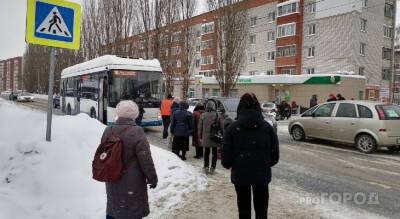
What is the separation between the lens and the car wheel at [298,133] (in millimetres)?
14391

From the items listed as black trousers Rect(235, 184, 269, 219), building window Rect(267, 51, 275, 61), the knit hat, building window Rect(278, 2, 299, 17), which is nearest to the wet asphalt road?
black trousers Rect(235, 184, 269, 219)

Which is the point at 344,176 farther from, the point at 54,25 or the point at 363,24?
the point at 363,24

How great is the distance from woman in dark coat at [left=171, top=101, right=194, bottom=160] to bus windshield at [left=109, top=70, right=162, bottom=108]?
19.5 feet

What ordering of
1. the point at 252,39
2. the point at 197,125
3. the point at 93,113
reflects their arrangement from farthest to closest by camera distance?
the point at 252,39
the point at 93,113
the point at 197,125

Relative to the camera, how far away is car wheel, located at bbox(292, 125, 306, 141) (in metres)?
14.4

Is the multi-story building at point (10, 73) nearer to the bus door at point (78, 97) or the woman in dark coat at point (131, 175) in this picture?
the bus door at point (78, 97)

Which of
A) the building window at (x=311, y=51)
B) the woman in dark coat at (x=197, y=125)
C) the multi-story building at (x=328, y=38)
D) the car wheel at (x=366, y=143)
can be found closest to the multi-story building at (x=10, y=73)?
the multi-story building at (x=328, y=38)

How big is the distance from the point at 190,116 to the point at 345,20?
119 ft

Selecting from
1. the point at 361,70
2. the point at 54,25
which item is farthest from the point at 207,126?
the point at 361,70

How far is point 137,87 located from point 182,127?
6.50 metres

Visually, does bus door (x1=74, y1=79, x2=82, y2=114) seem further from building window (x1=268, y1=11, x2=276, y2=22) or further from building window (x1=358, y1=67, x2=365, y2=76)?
building window (x1=268, y1=11, x2=276, y2=22)

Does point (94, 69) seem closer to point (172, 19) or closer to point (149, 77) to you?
point (149, 77)

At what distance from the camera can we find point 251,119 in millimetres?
3994

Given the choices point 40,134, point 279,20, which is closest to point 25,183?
point 40,134
